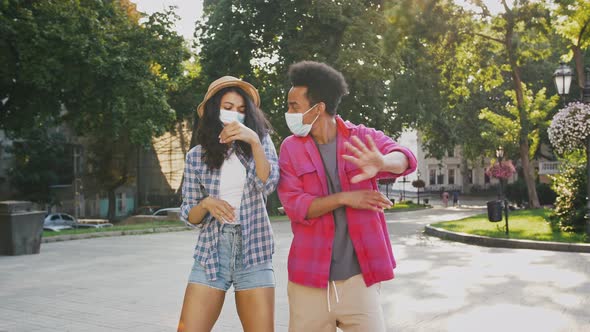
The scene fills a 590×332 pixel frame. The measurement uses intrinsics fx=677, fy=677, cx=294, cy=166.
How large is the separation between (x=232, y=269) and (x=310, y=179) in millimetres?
776

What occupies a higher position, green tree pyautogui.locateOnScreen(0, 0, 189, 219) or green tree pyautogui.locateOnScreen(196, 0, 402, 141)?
green tree pyautogui.locateOnScreen(196, 0, 402, 141)

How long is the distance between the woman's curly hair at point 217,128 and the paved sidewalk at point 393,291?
3375 mm

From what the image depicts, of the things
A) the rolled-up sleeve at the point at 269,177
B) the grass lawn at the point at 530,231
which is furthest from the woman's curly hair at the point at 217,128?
the grass lawn at the point at 530,231

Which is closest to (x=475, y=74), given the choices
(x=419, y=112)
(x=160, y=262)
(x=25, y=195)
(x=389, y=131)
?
(x=419, y=112)

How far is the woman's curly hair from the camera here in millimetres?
3801

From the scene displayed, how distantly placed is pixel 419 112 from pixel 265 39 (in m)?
8.86

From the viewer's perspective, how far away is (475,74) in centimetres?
3259

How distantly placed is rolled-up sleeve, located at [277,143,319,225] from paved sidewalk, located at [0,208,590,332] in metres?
3.67

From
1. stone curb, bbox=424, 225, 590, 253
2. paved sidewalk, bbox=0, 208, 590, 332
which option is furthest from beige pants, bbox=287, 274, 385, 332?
stone curb, bbox=424, 225, 590, 253

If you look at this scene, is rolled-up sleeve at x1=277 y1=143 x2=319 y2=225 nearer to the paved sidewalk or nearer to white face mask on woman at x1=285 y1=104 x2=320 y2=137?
white face mask on woman at x1=285 y1=104 x2=320 y2=137

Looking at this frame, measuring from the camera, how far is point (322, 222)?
3.23 meters

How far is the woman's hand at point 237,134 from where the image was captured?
11.4ft

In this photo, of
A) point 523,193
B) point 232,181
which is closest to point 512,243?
point 232,181

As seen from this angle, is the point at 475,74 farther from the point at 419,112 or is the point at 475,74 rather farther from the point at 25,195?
the point at 25,195
